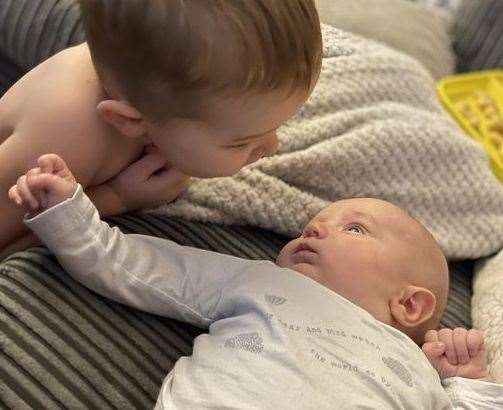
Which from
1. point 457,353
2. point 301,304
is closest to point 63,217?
point 301,304

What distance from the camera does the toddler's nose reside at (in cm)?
100

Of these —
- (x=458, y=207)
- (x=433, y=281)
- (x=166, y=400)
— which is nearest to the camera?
(x=166, y=400)

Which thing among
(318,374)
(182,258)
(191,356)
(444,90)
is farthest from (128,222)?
(444,90)

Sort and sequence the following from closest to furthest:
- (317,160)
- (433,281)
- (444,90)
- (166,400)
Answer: (166,400)
(433,281)
(317,160)
(444,90)

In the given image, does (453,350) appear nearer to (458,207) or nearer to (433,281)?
(433,281)

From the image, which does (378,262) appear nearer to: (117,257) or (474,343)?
(474,343)

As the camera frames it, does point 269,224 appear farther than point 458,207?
No

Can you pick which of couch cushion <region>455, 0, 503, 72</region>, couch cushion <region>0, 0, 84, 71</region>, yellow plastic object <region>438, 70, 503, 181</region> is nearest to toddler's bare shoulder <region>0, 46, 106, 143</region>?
couch cushion <region>0, 0, 84, 71</region>

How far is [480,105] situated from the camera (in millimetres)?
1647

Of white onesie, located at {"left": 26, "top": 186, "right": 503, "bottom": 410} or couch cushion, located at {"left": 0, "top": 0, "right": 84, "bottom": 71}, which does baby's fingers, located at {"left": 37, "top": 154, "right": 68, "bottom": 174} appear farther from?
couch cushion, located at {"left": 0, "top": 0, "right": 84, "bottom": 71}

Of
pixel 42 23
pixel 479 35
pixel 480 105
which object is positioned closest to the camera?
pixel 42 23

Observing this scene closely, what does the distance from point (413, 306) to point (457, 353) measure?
0.07 metres

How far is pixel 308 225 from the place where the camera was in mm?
1035

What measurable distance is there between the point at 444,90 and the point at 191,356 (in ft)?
3.16
